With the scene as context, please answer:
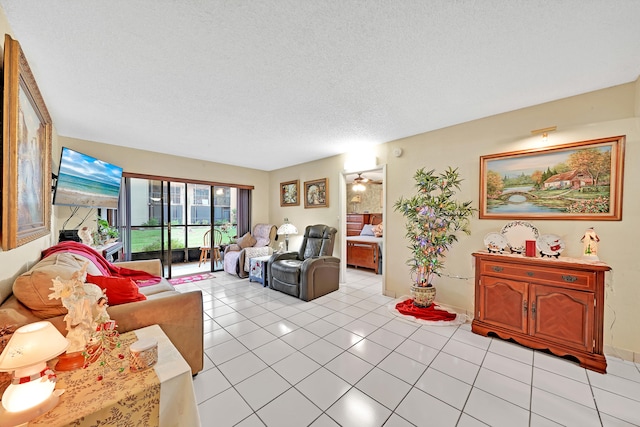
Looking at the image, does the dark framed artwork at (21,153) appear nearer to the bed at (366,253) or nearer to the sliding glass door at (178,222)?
the sliding glass door at (178,222)

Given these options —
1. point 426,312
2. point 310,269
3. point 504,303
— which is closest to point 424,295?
point 426,312

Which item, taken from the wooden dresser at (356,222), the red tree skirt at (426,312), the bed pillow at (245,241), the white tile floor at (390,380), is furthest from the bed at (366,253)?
the white tile floor at (390,380)

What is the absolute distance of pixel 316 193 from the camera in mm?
5051

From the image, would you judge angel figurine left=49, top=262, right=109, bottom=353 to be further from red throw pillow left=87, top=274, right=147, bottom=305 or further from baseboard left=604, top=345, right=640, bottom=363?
baseboard left=604, top=345, right=640, bottom=363

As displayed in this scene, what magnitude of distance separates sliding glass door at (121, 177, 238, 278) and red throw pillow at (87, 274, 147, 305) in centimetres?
345

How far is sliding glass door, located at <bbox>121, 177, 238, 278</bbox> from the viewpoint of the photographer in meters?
4.72

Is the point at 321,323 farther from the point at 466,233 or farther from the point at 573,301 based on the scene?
the point at 573,301

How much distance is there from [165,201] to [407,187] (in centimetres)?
465

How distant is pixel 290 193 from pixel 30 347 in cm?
488

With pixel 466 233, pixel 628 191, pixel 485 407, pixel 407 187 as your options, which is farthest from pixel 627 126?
pixel 485 407

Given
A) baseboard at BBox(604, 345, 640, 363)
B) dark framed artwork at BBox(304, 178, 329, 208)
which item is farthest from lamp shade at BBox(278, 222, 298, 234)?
baseboard at BBox(604, 345, 640, 363)

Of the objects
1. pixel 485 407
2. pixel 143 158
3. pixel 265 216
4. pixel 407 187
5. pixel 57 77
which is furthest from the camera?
pixel 265 216

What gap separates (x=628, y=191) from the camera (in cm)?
216

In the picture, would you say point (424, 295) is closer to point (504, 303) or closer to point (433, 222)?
point (504, 303)
